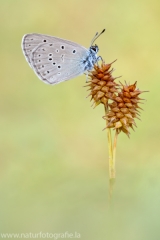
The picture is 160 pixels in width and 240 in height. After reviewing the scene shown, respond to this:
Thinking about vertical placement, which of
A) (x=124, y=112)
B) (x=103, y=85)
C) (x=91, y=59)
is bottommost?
(x=124, y=112)

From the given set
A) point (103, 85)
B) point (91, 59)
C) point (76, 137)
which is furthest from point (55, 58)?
point (76, 137)

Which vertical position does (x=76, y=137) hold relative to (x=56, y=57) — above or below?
below

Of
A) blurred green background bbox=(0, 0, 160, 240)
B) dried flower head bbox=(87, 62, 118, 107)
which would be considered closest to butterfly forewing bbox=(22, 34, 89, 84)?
blurred green background bbox=(0, 0, 160, 240)

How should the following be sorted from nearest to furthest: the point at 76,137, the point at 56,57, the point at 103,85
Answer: the point at 103,85
the point at 56,57
the point at 76,137

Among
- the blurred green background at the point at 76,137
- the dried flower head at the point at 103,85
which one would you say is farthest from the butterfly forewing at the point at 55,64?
the dried flower head at the point at 103,85

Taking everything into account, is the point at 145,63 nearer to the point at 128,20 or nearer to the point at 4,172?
the point at 128,20

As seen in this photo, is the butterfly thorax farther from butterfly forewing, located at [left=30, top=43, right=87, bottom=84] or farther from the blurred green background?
the blurred green background

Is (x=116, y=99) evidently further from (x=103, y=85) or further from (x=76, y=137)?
(x=76, y=137)
